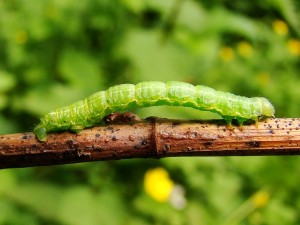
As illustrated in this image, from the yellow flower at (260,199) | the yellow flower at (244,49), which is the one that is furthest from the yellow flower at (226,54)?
the yellow flower at (260,199)

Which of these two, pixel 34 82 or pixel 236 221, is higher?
pixel 34 82

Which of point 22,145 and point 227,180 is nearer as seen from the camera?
point 22,145

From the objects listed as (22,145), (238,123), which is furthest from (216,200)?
(22,145)

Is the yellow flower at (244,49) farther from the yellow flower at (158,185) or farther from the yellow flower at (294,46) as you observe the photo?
the yellow flower at (158,185)

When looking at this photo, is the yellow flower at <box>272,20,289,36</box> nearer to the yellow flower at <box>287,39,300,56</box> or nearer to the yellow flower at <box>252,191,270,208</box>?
the yellow flower at <box>287,39,300,56</box>

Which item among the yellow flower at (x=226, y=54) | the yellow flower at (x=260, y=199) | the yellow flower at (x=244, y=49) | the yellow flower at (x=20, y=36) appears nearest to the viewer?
the yellow flower at (x=260, y=199)

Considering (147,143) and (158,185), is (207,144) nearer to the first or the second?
(147,143)

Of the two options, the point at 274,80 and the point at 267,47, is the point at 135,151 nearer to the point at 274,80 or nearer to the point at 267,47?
the point at 274,80
